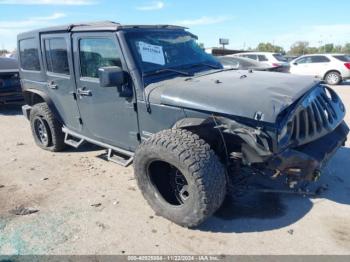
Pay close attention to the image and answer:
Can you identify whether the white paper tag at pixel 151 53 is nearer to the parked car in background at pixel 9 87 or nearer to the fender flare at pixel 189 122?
the fender flare at pixel 189 122

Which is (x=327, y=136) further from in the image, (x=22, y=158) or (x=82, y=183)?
(x=22, y=158)

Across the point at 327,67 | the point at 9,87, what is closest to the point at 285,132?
the point at 9,87

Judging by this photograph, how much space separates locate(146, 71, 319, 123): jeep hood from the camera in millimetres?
3364

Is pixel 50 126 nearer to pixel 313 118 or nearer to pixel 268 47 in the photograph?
pixel 313 118

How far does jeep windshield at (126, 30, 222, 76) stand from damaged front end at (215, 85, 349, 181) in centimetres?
125

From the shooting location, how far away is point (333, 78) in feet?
54.4

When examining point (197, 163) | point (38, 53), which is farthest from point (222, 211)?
point (38, 53)

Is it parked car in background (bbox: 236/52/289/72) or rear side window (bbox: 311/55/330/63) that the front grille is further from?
rear side window (bbox: 311/55/330/63)

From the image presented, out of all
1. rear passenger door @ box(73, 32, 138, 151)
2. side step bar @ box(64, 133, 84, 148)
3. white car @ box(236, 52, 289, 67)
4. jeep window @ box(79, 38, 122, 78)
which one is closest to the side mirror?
rear passenger door @ box(73, 32, 138, 151)

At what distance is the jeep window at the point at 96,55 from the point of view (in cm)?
440

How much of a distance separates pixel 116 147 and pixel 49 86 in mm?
1677

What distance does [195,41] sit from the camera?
17.1 ft

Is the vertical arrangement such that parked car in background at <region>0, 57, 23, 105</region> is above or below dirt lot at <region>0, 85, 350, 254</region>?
above

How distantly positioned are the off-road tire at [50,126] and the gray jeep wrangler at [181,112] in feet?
1.56
